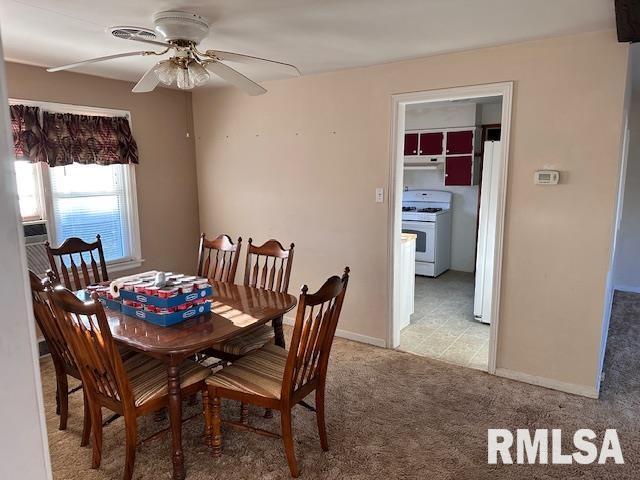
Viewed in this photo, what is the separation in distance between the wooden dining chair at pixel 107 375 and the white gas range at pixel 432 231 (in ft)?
13.9

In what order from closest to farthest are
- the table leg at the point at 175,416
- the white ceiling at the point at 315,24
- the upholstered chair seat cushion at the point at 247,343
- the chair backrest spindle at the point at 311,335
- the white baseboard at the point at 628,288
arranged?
1. the chair backrest spindle at the point at 311,335
2. the table leg at the point at 175,416
3. the white ceiling at the point at 315,24
4. the upholstered chair seat cushion at the point at 247,343
5. the white baseboard at the point at 628,288

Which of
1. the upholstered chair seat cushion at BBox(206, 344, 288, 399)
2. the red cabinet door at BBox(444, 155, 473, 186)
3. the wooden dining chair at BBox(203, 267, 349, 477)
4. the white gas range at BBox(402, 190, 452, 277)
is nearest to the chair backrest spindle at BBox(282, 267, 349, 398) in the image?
the wooden dining chair at BBox(203, 267, 349, 477)

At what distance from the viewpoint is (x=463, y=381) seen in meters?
3.05

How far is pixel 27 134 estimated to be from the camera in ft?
10.6

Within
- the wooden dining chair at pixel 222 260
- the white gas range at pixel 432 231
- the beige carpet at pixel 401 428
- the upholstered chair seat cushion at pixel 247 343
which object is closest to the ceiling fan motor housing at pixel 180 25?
the wooden dining chair at pixel 222 260

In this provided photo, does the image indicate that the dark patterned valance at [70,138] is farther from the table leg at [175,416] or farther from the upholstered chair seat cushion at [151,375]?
the table leg at [175,416]

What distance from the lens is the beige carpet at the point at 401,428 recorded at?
7.00 feet

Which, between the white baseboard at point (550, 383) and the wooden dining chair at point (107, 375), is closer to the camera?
the wooden dining chair at point (107, 375)

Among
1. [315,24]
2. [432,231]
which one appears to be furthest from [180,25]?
[432,231]

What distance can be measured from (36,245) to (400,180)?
2945 millimetres

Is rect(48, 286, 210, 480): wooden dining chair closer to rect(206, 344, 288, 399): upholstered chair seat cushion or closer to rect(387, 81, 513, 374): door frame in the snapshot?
rect(206, 344, 288, 399): upholstered chair seat cushion

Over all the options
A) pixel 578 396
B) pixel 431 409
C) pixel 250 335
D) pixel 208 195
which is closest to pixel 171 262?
pixel 208 195

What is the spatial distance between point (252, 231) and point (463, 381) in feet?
7.91

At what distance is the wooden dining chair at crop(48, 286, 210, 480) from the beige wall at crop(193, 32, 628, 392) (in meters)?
1.93
